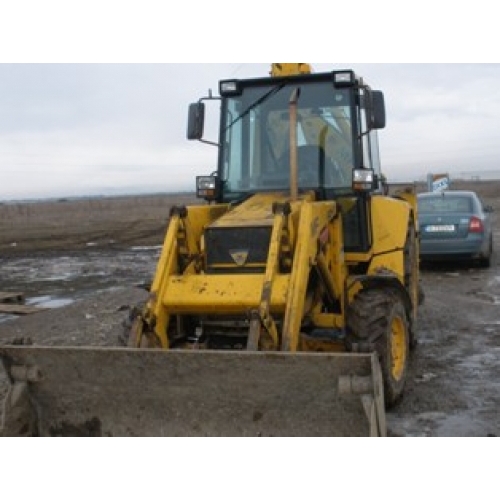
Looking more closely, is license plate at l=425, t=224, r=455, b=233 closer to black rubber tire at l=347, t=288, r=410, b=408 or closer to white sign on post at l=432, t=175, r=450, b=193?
white sign on post at l=432, t=175, r=450, b=193

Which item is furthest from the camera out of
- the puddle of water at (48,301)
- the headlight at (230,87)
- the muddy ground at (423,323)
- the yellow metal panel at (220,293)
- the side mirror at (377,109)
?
the puddle of water at (48,301)

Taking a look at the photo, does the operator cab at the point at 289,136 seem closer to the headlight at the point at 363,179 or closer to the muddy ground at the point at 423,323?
the headlight at the point at 363,179

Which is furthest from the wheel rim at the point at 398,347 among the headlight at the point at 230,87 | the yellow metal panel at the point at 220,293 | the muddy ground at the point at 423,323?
the headlight at the point at 230,87

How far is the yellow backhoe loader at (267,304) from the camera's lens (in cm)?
456

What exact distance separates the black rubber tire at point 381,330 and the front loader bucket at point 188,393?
35.5 inches

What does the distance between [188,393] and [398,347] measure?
2.26 meters

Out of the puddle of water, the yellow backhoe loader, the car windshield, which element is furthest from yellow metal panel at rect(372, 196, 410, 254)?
the puddle of water

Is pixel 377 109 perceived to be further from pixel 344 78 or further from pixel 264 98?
pixel 264 98

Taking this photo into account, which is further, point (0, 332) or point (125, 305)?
point (125, 305)

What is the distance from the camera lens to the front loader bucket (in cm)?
441
